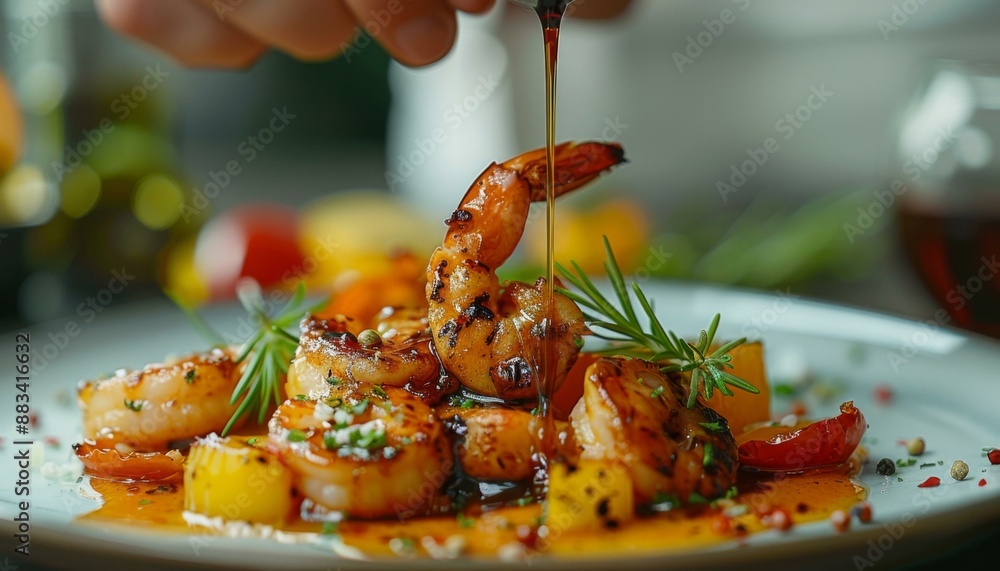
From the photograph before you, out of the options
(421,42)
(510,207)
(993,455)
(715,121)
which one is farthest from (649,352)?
(715,121)

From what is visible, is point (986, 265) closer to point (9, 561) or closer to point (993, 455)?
point (993, 455)

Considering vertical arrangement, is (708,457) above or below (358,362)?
below

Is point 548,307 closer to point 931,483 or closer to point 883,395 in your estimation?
point 931,483

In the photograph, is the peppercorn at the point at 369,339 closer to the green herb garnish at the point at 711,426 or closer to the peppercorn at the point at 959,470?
the green herb garnish at the point at 711,426

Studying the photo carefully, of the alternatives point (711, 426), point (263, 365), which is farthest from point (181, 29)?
point (711, 426)

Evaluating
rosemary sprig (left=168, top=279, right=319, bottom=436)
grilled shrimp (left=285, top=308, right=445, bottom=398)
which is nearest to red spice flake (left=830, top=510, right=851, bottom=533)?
grilled shrimp (left=285, top=308, right=445, bottom=398)

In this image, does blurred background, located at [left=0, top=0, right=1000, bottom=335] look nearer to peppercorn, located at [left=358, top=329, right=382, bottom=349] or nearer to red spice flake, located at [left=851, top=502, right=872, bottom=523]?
peppercorn, located at [left=358, top=329, right=382, bottom=349]
